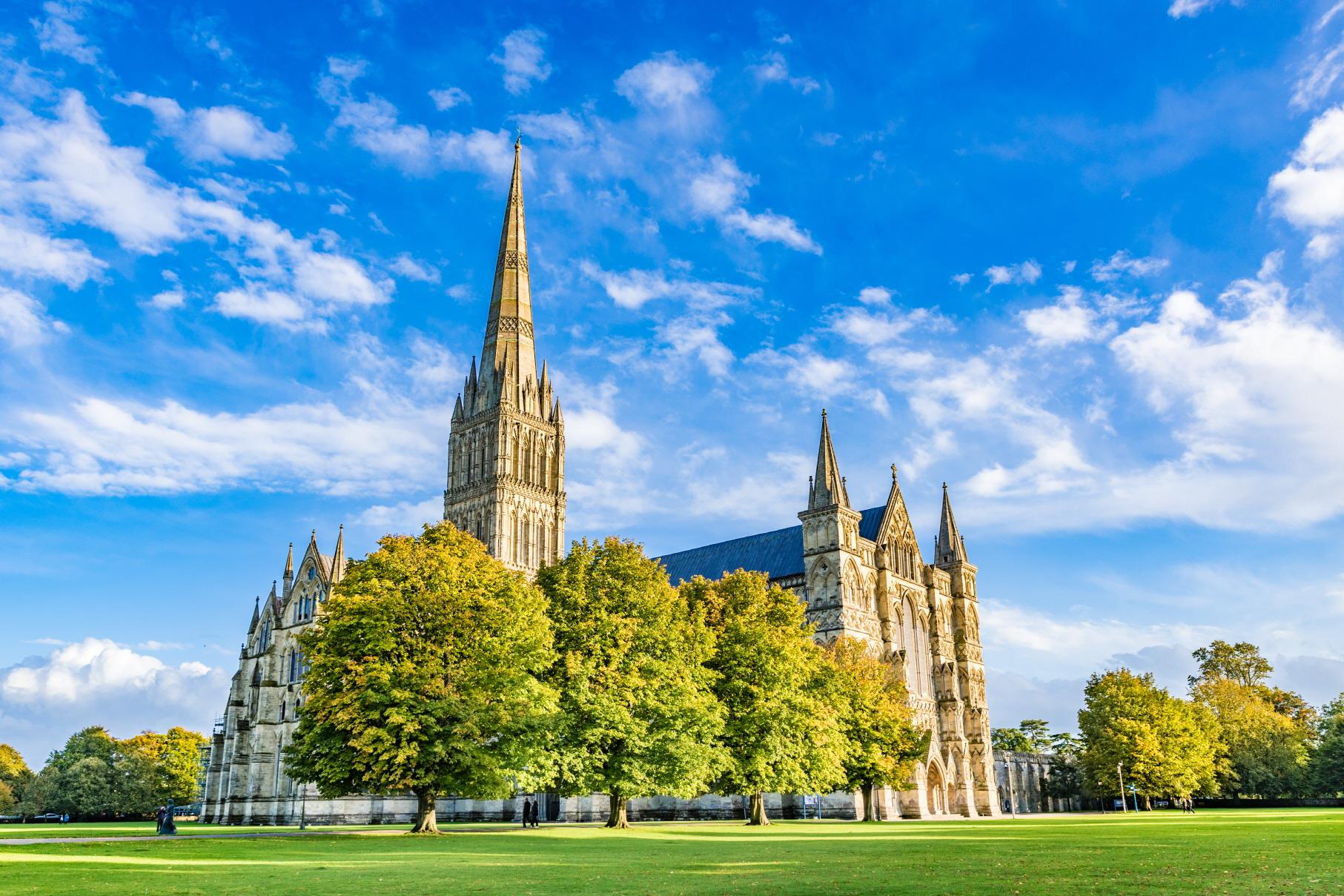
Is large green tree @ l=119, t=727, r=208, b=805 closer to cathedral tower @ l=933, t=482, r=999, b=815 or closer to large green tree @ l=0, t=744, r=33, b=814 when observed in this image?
large green tree @ l=0, t=744, r=33, b=814

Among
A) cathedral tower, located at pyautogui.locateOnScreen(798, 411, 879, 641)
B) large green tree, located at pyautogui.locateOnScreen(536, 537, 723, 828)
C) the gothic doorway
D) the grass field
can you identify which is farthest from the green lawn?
the gothic doorway

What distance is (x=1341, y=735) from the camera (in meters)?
82.7

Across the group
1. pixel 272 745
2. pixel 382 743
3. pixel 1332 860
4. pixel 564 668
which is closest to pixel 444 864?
pixel 382 743

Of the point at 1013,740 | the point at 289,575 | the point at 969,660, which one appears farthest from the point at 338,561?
the point at 1013,740

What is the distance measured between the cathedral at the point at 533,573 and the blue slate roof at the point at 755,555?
163 mm

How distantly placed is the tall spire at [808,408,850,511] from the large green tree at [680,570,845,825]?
19.4 m

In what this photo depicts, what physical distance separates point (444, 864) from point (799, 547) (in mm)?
57594

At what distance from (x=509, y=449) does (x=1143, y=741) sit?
2312 inches

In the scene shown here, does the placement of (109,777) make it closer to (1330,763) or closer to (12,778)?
(12,778)

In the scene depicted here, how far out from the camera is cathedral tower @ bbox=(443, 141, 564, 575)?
85.3 m

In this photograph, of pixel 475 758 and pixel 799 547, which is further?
pixel 799 547

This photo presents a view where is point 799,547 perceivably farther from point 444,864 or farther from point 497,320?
point 444,864

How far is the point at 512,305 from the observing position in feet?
315

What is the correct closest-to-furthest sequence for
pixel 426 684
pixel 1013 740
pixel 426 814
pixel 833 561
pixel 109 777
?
1. pixel 426 684
2. pixel 426 814
3. pixel 833 561
4. pixel 109 777
5. pixel 1013 740
